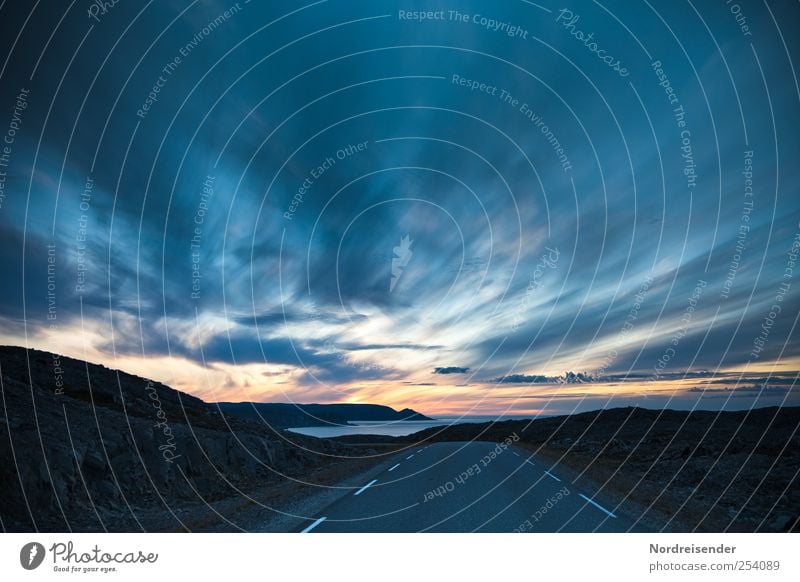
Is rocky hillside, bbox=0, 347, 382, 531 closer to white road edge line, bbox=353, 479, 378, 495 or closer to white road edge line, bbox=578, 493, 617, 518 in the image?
white road edge line, bbox=353, 479, 378, 495

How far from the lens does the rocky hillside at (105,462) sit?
11.1m

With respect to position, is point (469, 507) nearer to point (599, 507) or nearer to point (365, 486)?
point (599, 507)

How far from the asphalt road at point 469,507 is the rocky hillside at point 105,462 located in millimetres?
4011

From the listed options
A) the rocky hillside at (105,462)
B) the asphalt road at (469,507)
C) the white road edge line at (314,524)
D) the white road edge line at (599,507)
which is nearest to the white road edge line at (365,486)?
the asphalt road at (469,507)

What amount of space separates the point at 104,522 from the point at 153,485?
3.68 meters

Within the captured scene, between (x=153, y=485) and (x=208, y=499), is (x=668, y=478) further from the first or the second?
(x=153, y=485)

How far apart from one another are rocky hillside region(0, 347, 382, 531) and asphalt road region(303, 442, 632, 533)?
13.2 ft

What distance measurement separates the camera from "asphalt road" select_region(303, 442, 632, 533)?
930cm

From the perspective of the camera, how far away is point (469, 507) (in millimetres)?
11180

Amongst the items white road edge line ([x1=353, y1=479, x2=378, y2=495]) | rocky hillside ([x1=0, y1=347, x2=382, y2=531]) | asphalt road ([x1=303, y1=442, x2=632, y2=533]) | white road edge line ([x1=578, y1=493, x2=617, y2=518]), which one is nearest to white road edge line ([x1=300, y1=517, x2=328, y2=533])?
asphalt road ([x1=303, y1=442, x2=632, y2=533])

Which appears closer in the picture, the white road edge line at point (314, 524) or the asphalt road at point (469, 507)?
the white road edge line at point (314, 524)

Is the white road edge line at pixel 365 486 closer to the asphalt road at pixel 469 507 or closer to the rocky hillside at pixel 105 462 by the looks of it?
the asphalt road at pixel 469 507

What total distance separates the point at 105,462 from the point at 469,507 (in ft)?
34.0

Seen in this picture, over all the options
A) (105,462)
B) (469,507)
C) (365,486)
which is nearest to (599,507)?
(469,507)
